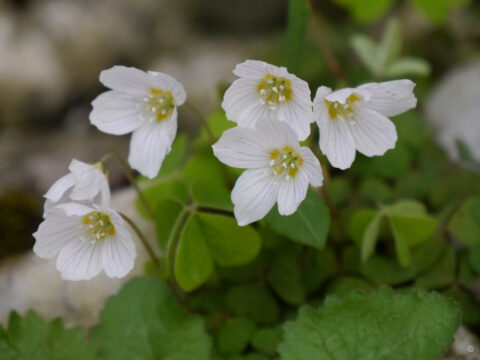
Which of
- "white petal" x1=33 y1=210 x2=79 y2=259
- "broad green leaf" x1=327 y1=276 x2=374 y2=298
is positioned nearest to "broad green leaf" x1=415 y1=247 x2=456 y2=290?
"broad green leaf" x1=327 y1=276 x2=374 y2=298

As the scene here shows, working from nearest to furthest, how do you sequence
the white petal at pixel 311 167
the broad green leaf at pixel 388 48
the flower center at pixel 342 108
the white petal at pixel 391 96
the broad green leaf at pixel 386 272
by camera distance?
the white petal at pixel 311 167 < the white petal at pixel 391 96 < the flower center at pixel 342 108 < the broad green leaf at pixel 386 272 < the broad green leaf at pixel 388 48

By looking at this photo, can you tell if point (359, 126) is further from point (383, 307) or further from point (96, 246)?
point (96, 246)

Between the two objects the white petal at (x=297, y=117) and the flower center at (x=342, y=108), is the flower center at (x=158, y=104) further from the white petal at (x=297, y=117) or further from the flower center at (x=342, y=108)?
the flower center at (x=342, y=108)

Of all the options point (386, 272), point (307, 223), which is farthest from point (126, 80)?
point (386, 272)

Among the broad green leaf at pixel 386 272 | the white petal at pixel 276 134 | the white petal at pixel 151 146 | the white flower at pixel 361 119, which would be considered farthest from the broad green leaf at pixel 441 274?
the white petal at pixel 151 146

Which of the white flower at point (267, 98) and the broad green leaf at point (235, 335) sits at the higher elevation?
the white flower at point (267, 98)
